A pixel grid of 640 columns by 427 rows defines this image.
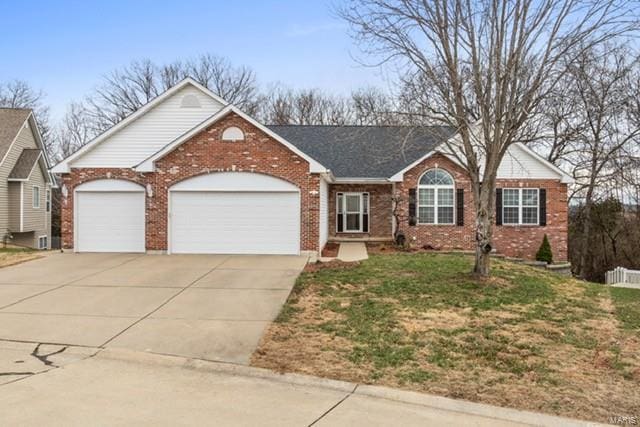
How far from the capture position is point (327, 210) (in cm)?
2064

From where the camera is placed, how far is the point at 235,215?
16.0 m

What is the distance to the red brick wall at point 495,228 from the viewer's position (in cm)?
1948

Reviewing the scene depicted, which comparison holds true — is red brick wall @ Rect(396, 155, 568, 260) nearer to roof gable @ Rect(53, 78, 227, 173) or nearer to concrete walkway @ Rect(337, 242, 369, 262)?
concrete walkway @ Rect(337, 242, 369, 262)

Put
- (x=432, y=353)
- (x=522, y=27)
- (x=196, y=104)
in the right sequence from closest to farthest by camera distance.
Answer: (x=432, y=353) < (x=522, y=27) < (x=196, y=104)

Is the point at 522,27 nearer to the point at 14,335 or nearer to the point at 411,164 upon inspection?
the point at 411,164

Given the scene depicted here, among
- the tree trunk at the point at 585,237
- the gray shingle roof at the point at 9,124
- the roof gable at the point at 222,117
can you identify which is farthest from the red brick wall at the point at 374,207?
the gray shingle roof at the point at 9,124

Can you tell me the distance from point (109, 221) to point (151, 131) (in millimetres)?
3447

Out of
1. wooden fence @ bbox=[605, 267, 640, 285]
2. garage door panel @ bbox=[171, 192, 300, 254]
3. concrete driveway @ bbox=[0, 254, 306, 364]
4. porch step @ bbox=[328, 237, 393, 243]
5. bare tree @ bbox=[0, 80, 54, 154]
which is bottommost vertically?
wooden fence @ bbox=[605, 267, 640, 285]

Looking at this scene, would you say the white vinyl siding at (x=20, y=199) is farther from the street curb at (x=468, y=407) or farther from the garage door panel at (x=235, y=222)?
the street curb at (x=468, y=407)

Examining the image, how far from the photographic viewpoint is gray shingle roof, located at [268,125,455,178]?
20.7 metres

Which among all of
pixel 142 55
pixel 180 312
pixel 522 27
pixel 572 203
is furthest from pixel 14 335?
pixel 142 55

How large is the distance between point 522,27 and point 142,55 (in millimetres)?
38126

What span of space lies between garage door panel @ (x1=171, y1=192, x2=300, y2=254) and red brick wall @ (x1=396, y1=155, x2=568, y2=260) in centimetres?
560

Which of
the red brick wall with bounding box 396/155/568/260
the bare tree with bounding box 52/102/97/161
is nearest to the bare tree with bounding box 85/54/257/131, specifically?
the bare tree with bounding box 52/102/97/161
